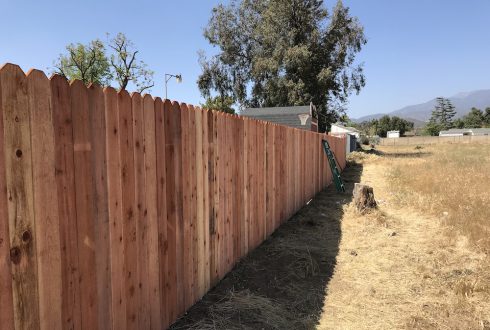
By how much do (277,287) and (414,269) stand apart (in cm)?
192

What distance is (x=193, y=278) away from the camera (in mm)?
3533

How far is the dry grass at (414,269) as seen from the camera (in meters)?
3.54

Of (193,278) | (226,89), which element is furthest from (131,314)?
(226,89)

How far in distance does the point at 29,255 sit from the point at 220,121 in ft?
8.57

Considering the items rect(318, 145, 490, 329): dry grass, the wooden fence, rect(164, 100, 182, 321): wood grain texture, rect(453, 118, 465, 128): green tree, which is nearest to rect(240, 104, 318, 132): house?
rect(318, 145, 490, 329): dry grass

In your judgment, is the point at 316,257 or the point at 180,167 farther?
the point at 316,257

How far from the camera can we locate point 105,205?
229 centimetres

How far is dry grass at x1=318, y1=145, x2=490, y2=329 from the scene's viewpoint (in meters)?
3.54

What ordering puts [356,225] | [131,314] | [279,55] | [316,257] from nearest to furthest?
[131,314] < [316,257] < [356,225] < [279,55]

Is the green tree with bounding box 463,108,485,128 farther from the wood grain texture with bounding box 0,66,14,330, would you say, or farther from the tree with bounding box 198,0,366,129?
the wood grain texture with bounding box 0,66,14,330

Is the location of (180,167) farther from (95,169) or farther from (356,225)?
(356,225)

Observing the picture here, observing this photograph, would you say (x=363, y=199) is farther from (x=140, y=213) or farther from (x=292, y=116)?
(x=292, y=116)

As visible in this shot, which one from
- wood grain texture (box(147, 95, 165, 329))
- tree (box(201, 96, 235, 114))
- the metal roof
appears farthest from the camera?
tree (box(201, 96, 235, 114))

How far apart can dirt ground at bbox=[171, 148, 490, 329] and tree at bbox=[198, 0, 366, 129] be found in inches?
1010
